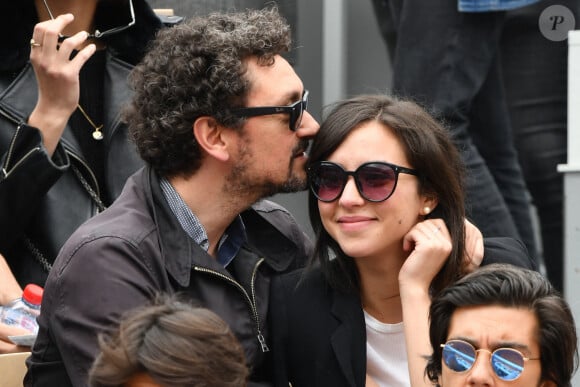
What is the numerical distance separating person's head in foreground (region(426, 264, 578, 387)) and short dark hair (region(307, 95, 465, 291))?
0.45 meters

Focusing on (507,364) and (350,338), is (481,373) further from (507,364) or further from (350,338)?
(350,338)

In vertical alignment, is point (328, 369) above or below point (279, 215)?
below

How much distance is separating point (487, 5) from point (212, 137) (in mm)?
1429

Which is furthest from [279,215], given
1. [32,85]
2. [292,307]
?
[32,85]

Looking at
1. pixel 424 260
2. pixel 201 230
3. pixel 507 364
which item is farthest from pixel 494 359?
pixel 201 230

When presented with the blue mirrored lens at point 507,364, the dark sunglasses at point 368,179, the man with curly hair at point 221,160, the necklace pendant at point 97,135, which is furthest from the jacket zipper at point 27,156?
the blue mirrored lens at point 507,364

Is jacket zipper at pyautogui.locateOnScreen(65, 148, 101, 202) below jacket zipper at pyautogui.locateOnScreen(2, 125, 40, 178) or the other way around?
below

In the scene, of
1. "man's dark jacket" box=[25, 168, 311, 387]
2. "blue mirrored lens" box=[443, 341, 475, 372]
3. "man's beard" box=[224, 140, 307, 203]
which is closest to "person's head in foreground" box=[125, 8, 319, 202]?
"man's beard" box=[224, 140, 307, 203]

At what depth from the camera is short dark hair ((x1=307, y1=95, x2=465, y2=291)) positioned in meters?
3.31

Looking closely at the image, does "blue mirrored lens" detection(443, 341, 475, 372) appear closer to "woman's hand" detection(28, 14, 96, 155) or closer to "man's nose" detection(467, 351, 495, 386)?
"man's nose" detection(467, 351, 495, 386)

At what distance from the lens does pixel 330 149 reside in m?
3.33

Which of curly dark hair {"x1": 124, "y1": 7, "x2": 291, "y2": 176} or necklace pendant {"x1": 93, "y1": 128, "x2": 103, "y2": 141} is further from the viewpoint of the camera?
necklace pendant {"x1": 93, "y1": 128, "x2": 103, "y2": 141}

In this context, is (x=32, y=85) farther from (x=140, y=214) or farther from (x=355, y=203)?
(x=355, y=203)

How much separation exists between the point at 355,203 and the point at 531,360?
27.8 inches
